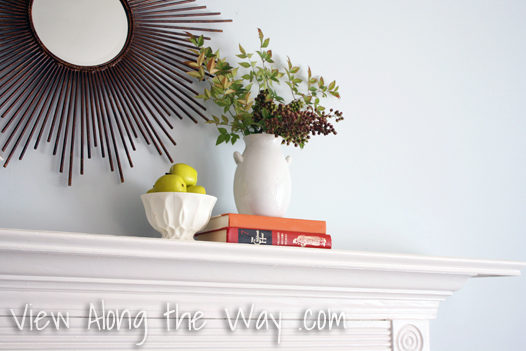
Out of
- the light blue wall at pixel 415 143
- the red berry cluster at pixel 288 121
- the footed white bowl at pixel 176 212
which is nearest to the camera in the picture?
the footed white bowl at pixel 176 212

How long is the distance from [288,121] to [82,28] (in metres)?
0.54

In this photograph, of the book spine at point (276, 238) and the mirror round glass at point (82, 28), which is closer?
the book spine at point (276, 238)

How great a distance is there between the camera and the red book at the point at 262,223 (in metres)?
0.85

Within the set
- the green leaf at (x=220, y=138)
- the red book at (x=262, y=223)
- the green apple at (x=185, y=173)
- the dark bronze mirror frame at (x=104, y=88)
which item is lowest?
the red book at (x=262, y=223)

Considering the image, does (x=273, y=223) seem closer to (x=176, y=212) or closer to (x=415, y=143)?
(x=176, y=212)

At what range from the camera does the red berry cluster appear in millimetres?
943

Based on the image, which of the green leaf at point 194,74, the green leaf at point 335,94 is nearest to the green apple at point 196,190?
the green leaf at point 194,74

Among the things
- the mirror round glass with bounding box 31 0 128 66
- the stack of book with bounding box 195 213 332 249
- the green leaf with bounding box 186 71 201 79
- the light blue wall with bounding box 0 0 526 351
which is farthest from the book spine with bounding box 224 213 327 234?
the mirror round glass with bounding box 31 0 128 66

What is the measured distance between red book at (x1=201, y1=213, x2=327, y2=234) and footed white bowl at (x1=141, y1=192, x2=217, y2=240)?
0.17ft

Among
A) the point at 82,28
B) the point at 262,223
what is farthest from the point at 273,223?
the point at 82,28

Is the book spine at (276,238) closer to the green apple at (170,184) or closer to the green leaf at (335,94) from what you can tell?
the green apple at (170,184)

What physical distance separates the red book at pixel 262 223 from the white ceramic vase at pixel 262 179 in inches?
2.6

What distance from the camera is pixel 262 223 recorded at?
2.89 ft

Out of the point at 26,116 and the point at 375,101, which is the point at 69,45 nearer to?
the point at 26,116
